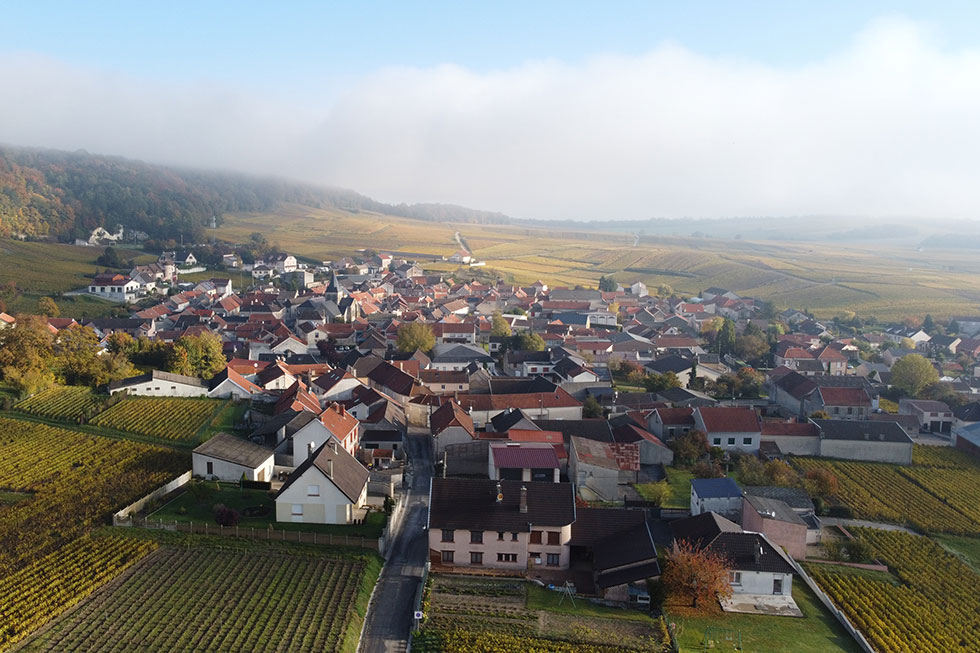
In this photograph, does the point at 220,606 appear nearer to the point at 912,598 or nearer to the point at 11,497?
the point at 11,497

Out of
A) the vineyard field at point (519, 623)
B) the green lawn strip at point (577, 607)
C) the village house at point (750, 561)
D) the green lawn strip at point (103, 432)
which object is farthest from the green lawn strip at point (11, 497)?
the village house at point (750, 561)

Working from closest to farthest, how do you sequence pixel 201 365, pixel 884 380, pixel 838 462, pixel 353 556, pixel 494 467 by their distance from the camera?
1. pixel 353 556
2. pixel 494 467
3. pixel 838 462
4. pixel 201 365
5. pixel 884 380

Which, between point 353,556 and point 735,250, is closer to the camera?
point 353,556

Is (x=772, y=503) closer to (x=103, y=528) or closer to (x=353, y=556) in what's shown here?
(x=353, y=556)

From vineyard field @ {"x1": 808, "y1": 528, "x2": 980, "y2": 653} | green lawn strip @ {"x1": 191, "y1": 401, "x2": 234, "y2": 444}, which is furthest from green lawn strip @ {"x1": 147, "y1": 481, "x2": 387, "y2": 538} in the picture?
vineyard field @ {"x1": 808, "y1": 528, "x2": 980, "y2": 653}

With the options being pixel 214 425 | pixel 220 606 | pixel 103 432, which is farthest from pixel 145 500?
pixel 103 432

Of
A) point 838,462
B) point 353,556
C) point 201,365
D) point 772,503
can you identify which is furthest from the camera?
point 201,365

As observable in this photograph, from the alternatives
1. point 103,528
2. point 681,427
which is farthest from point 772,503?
point 103,528

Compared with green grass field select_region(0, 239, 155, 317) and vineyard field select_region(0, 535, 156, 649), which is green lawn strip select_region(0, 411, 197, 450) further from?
green grass field select_region(0, 239, 155, 317)
